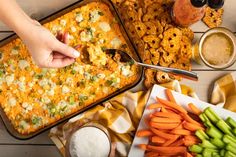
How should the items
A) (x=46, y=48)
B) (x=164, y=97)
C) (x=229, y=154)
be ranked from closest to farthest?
(x=46, y=48) < (x=229, y=154) < (x=164, y=97)

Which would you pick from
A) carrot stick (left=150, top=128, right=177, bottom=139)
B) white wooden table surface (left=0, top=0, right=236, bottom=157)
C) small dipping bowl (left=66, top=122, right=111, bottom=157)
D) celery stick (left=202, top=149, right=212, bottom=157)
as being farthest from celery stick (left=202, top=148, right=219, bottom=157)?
small dipping bowl (left=66, top=122, right=111, bottom=157)

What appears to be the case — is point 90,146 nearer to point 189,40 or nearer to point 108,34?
point 108,34

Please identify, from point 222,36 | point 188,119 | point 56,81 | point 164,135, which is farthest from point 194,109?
point 56,81

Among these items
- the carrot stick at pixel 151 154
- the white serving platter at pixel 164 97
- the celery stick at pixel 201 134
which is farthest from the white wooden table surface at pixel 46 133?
the carrot stick at pixel 151 154

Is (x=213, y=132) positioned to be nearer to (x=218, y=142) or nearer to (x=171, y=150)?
(x=218, y=142)

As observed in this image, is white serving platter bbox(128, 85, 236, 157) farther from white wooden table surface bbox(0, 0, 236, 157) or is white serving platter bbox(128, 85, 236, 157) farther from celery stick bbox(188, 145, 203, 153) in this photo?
celery stick bbox(188, 145, 203, 153)

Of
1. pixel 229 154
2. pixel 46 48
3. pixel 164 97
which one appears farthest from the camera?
pixel 164 97
